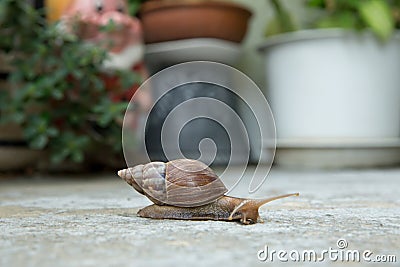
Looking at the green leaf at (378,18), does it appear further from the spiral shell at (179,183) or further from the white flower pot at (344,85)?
the spiral shell at (179,183)

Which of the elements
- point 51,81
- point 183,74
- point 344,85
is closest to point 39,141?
point 51,81

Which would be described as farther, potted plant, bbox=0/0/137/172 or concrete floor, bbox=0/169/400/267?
potted plant, bbox=0/0/137/172

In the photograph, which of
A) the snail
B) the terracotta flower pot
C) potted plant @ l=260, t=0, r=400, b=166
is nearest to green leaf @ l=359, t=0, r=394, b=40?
potted plant @ l=260, t=0, r=400, b=166

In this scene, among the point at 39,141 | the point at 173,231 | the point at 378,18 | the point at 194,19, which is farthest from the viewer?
the point at 194,19

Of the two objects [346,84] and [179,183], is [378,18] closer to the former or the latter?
[346,84]

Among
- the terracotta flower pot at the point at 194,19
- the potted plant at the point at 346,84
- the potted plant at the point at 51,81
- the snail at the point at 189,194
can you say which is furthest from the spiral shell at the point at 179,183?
the terracotta flower pot at the point at 194,19

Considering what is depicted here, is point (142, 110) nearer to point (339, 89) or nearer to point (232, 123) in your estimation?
point (232, 123)

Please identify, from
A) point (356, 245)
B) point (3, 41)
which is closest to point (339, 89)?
point (3, 41)

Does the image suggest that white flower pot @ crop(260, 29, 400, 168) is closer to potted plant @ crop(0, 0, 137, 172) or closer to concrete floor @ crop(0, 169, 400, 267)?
potted plant @ crop(0, 0, 137, 172)
